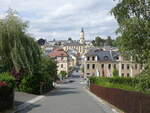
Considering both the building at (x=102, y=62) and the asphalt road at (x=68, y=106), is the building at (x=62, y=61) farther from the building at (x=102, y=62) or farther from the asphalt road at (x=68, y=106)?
the asphalt road at (x=68, y=106)

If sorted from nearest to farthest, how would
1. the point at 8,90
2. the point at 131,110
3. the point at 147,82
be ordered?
1. the point at 147,82
2. the point at 131,110
3. the point at 8,90

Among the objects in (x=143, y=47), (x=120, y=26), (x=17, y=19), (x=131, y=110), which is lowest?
(x=131, y=110)

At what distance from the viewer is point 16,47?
44219 mm

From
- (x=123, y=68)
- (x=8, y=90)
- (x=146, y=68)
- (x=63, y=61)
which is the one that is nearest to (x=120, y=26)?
(x=146, y=68)

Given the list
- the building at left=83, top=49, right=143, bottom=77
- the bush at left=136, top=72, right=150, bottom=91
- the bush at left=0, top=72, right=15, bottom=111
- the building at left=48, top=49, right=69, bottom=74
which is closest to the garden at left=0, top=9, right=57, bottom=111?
the bush at left=0, top=72, right=15, bottom=111

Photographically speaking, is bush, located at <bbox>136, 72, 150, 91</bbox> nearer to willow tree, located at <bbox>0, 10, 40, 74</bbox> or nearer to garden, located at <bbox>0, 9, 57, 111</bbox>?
garden, located at <bbox>0, 9, 57, 111</bbox>

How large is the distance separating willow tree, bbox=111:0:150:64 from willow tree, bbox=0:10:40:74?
2799cm

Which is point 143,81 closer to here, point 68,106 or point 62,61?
point 68,106

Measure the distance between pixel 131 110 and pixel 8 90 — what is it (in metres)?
7.79

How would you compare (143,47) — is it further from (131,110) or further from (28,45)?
(28,45)

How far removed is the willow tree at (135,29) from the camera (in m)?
16.3

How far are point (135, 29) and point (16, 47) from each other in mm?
29177

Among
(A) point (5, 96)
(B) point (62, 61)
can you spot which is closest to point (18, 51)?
(A) point (5, 96)

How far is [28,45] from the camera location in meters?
45.5
